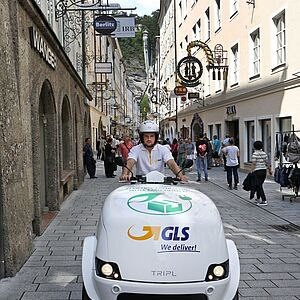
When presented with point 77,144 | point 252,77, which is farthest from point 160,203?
point 252,77

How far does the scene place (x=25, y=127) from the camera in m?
6.77

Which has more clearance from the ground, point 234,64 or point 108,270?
point 234,64

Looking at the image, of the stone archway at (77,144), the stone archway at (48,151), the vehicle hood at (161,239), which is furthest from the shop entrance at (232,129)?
the vehicle hood at (161,239)

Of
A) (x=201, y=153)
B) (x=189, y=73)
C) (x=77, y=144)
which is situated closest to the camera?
(x=77, y=144)

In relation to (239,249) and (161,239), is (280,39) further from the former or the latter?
(161,239)

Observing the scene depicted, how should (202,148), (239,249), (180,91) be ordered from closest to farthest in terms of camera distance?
(239,249), (202,148), (180,91)

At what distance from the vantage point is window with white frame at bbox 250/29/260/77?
60.8 feet

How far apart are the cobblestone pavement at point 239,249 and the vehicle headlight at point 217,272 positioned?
5.16 feet

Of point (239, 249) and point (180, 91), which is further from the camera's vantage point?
point (180, 91)

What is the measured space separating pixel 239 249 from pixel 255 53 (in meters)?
13.4

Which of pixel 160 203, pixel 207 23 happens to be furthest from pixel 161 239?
pixel 207 23

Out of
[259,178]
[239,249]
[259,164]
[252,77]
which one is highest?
[252,77]

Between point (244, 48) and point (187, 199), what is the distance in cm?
1702

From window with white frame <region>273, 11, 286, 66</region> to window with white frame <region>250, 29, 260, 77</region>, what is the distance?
1901 millimetres
